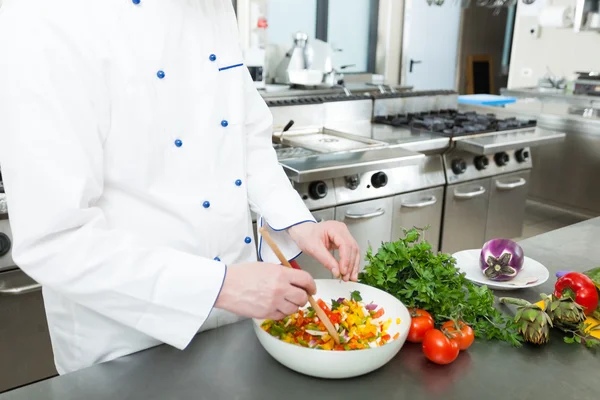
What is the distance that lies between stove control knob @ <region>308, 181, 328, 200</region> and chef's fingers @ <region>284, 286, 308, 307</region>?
156 centimetres

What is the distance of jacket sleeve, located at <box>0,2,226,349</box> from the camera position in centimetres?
93

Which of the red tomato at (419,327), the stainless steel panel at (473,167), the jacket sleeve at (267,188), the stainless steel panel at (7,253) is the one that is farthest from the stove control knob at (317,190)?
the red tomato at (419,327)

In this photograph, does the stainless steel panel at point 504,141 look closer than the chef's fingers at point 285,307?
No

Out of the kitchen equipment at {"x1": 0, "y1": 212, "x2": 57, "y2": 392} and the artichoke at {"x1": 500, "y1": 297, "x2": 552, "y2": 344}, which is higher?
the artichoke at {"x1": 500, "y1": 297, "x2": 552, "y2": 344}

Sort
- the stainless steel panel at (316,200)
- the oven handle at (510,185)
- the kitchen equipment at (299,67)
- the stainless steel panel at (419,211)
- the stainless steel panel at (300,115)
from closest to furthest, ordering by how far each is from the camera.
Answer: the stainless steel panel at (316,200), the stainless steel panel at (419,211), the stainless steel panel at (300,115), the oven handle at (510,185), the kitchen equipment at (299,67)

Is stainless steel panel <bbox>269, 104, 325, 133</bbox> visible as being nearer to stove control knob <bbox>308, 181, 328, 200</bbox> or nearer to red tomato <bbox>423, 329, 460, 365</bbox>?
stove control knob <bbox>308, 181, 328, 200</bbox>

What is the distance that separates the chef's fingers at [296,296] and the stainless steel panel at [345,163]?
53.7 inches

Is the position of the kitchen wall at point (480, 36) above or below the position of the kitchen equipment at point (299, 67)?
above

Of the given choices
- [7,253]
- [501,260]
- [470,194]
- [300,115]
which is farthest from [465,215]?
[7,253]

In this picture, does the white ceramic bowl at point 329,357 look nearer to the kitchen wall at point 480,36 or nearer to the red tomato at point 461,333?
the red tomato at point 461,333

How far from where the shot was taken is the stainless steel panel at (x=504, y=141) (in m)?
3.00

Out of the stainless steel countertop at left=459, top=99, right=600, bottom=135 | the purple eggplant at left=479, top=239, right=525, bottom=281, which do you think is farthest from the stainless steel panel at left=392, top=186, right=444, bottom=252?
the purple eggplant at left=479, top=239, right=525, bottom=281

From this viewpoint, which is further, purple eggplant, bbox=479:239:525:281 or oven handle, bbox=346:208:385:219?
oven handle, bbox=346:208:385:219

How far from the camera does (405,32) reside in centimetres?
703
